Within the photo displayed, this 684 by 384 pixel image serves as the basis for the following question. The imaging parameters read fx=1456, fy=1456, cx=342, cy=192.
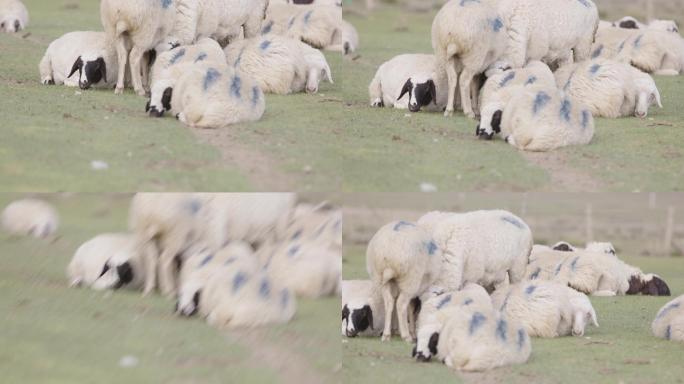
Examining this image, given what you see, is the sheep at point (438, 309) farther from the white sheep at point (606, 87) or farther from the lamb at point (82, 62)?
the lamb at point (82, 62)

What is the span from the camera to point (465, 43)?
1557cm

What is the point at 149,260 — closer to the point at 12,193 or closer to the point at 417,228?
the point at 12,193

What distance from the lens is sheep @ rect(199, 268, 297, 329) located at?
36.3 feet

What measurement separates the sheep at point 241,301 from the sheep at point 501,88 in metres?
4.27

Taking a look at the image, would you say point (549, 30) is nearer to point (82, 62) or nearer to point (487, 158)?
point (487, 158)

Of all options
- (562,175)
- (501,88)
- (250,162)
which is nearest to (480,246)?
(562,175)

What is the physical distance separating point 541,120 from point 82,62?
5.25 meters

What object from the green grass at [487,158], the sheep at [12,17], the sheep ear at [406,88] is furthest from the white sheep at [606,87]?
the sheep at [12,17]

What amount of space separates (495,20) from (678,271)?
7.27 m

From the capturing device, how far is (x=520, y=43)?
53.6ft

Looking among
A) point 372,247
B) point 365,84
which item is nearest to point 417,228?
point 372,247

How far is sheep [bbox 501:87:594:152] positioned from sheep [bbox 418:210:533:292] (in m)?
0.83

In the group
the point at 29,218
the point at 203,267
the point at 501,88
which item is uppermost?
the point at 501,88

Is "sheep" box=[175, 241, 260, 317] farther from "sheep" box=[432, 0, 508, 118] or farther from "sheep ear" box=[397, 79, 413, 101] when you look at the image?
"sheep ear" box=[397, 79, 413, 101]
